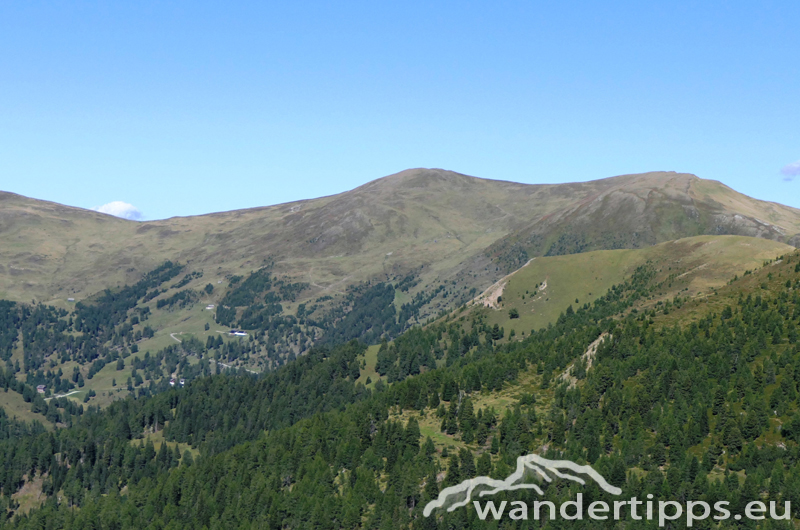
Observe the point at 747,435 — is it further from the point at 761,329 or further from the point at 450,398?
the point at 450,398

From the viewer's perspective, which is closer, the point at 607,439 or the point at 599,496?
the point at 599,496

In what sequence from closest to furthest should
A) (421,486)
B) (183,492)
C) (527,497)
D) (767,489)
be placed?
(767,489) → (527,497) → (421,486) → (183,492)

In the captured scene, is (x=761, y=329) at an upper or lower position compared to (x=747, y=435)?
upper

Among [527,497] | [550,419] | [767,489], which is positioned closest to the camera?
[767,489]

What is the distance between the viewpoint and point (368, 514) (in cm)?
13875

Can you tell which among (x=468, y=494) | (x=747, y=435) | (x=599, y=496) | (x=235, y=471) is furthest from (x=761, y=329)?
(x=235, y=471)

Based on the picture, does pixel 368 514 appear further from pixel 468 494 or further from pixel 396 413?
pixel 396 413

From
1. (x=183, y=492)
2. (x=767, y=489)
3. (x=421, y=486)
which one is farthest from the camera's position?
(x=183, y=492)

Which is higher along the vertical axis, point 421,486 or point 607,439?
point 607,439

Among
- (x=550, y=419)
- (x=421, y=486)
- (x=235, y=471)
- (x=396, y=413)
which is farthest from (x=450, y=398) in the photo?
(x=235, y=471)

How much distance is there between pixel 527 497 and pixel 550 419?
37777mm

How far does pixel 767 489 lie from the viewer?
397 feet

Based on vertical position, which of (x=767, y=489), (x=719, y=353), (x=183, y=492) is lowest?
(x=183, y=492)

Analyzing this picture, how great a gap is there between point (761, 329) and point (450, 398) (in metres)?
84.1
